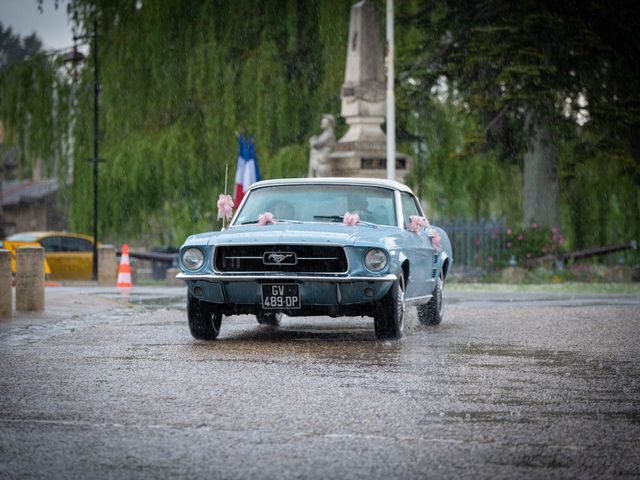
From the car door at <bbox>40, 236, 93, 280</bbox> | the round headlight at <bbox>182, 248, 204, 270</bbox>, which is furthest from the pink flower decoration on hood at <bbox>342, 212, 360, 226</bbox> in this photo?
the car door at <bbox>40, 236, 93, 280</bbox>

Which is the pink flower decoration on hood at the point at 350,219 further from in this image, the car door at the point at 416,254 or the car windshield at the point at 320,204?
the car door at the point at 416,254

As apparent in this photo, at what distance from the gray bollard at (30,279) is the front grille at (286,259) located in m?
4.70

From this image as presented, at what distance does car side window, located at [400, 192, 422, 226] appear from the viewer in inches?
562

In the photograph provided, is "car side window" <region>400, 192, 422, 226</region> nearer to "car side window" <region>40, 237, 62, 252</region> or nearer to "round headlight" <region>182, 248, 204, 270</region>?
"round headlight" <region>182, 248, 204, 270</region>

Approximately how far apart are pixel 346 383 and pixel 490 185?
83.9 feet

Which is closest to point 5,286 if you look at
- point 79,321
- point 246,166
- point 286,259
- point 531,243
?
point 79,321

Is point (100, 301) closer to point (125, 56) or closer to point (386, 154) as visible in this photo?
point (386, 154)

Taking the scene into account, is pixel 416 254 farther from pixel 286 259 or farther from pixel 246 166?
pixel 246 166

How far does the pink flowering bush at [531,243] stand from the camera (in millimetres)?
30594

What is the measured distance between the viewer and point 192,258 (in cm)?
1259

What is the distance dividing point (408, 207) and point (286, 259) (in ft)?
9.33

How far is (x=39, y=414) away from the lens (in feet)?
25.5

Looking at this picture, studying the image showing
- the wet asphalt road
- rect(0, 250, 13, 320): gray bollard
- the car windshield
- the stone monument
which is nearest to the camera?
the wet asphalt road

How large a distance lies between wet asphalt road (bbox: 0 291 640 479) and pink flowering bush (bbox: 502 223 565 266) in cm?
1649
